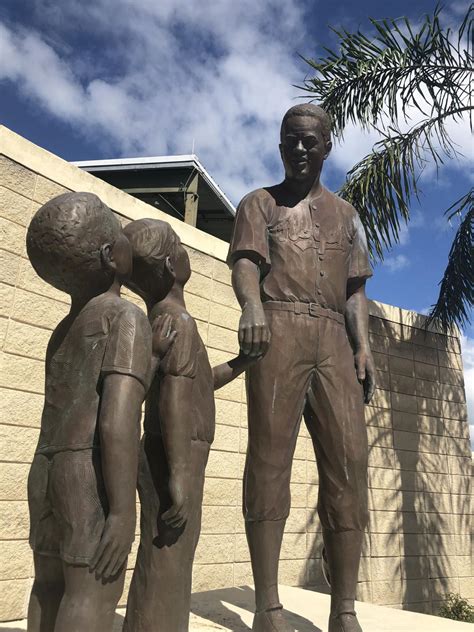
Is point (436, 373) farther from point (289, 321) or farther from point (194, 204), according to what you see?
point (289, 321)

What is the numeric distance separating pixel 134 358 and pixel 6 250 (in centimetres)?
292

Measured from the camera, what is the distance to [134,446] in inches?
66.9

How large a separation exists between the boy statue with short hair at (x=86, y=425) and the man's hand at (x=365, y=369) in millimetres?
1339

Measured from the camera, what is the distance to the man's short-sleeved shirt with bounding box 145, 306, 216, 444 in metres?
2.07

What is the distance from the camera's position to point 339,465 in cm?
266

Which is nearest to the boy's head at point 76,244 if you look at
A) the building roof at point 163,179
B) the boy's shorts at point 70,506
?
the boy's shorts at point 70,506

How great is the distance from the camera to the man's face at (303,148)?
284cm

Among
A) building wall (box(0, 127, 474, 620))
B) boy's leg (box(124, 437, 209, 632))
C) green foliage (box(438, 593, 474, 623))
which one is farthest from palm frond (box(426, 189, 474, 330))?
boy's leg (box(124, 437, 209, 632))

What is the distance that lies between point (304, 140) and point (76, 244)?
148cm

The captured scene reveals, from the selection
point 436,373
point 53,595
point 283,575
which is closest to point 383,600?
point 283,575

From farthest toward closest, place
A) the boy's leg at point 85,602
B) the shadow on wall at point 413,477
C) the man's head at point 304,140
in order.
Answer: the shadow on wall at point 413,477 < the man's head at point 304,140 < the boy's leg at point 85,602

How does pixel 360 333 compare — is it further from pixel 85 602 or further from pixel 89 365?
pixel 85 602

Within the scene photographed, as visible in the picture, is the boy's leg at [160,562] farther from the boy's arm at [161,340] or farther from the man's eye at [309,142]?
the man's eye at [309,142]

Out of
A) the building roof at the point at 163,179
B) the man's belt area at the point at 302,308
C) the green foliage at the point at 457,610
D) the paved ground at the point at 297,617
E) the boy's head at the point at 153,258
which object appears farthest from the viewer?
the building roof at the point at 163,179
